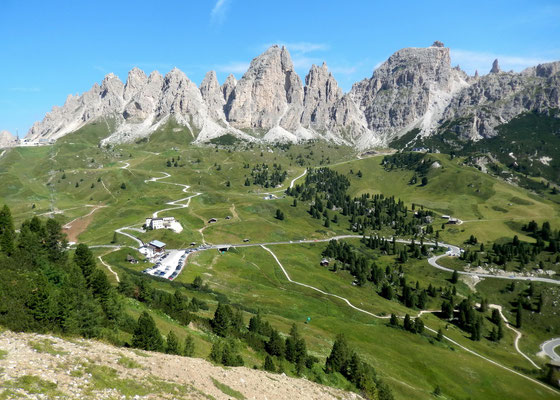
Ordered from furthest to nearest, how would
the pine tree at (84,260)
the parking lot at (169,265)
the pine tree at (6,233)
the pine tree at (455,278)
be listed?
the pine tree at (455,278), the parking lot at (169,265), the pine tree at (84,260), the pine tree at (6,233)

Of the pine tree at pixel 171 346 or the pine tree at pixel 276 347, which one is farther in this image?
the pine tree at pixel 276 347

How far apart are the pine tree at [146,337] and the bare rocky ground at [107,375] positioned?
2639 millimetres

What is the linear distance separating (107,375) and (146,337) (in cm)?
1219

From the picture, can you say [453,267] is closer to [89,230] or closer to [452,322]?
[452,322]

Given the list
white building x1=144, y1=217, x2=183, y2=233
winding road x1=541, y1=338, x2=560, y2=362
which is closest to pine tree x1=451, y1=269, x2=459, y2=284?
winding road x1=541, y1=338, x2=560, y2=362

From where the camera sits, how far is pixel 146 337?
125 feet

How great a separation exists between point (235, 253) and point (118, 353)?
119777 mm

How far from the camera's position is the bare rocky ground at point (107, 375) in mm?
22188

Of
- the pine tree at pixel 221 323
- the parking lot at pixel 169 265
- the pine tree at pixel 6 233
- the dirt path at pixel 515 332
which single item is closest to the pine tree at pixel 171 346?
the pine tree at pixel 221 323

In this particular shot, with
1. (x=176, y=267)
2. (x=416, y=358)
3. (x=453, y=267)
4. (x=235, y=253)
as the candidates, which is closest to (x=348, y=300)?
(x=416, y=358)

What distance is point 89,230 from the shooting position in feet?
561

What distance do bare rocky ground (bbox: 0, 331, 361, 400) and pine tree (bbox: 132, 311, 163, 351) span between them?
104 inches

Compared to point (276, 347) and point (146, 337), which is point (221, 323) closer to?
point (276, 347)

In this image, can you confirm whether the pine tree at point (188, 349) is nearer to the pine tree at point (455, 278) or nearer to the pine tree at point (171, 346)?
the pine tree at point (171, 346)
